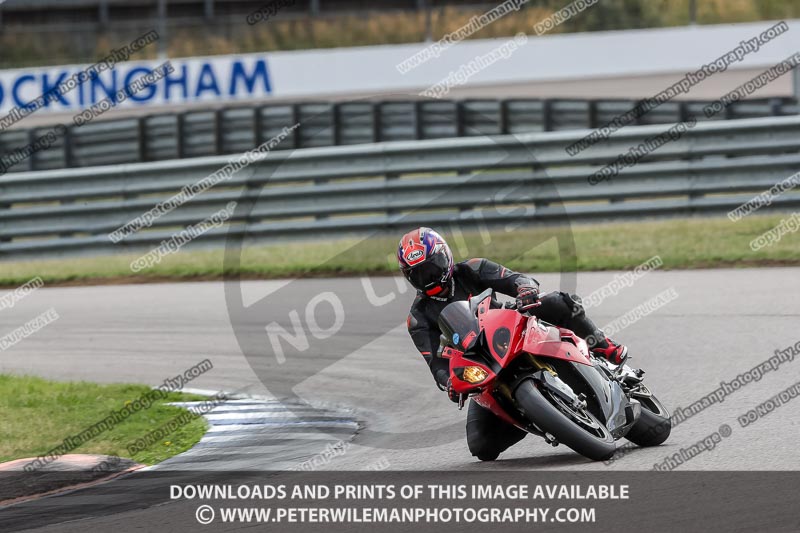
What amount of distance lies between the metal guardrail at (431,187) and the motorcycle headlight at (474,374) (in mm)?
10150

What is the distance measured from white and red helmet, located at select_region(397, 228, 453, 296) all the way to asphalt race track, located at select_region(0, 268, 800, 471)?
1.13 metres

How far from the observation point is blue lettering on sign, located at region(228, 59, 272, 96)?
27.4 m

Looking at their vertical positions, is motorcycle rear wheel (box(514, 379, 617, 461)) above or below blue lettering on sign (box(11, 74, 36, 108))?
below

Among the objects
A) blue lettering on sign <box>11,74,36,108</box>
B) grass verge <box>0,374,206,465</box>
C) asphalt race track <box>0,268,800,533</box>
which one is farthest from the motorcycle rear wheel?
blue lettering on sign <box>11,74,36,108</box>

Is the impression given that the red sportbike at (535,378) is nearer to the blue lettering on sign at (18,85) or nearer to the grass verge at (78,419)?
the grass verge at (78,419)

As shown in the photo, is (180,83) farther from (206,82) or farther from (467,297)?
(467,297)

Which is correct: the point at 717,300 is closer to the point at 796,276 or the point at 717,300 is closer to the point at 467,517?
the point at 796,276

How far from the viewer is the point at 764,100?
2034 cm

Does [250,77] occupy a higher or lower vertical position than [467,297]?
higher

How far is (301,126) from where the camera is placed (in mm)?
24000

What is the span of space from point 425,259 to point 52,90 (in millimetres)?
21469

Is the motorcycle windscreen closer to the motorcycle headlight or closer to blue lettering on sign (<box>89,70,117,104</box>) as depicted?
the motorcycle headlight

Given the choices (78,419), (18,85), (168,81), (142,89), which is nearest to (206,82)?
(168,81)

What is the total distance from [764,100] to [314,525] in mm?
16048
